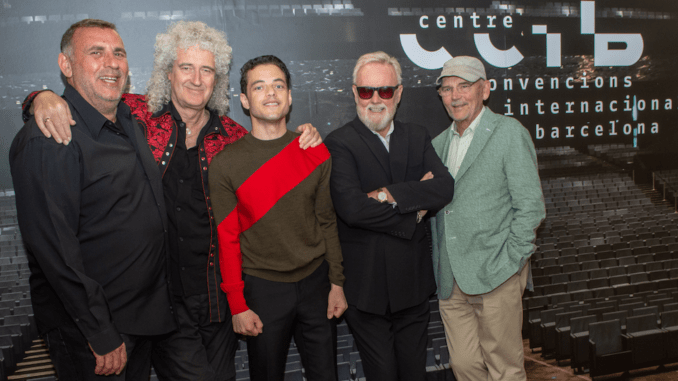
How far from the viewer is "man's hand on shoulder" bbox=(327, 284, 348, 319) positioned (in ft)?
6.35

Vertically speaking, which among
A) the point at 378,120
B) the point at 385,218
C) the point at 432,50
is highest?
the point at 432,50

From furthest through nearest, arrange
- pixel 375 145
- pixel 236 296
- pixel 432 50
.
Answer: pixel 432 50 < pixel 375 145 < pixel 236 296

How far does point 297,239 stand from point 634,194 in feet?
11.9

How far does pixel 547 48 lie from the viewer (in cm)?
337

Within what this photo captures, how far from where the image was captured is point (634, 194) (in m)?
3.82

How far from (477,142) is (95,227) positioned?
1.86 m

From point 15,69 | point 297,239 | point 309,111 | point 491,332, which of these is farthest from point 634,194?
point 15,69

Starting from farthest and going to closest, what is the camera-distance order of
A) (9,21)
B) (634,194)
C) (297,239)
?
(634,194) < (9,21) < (297,239)

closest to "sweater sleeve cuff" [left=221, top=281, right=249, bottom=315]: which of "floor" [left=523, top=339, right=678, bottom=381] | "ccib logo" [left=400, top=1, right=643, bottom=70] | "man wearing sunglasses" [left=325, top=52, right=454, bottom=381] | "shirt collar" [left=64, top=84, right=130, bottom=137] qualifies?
"man wearing sunglasses" [left=325, top=52, right=454, bottom=381]

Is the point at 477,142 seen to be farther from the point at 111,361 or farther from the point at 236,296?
the point at 111,361

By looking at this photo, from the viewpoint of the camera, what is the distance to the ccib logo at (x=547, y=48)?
312 cm

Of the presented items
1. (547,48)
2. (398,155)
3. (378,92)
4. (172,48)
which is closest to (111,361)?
(172,48)

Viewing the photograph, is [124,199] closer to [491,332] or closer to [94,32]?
[94,32]

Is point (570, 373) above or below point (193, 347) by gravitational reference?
below
